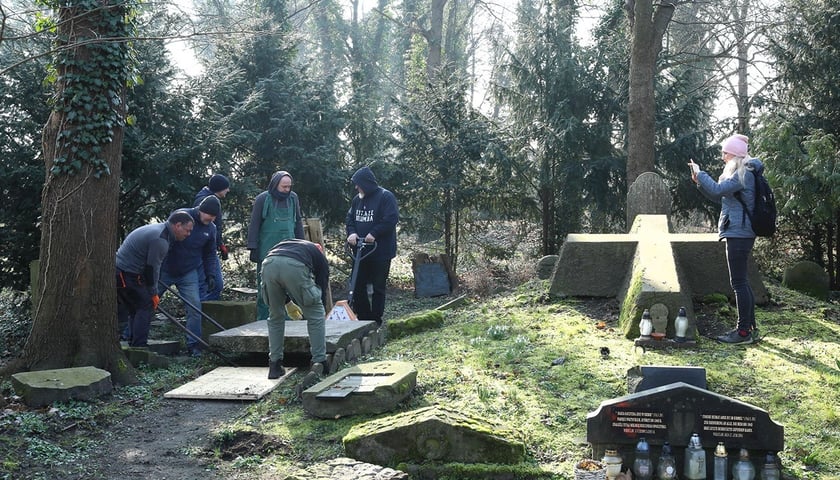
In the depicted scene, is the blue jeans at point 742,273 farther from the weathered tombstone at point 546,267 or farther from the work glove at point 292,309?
the weathered tombstone at point 546,267

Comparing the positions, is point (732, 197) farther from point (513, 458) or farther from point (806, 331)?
point (513, 458)

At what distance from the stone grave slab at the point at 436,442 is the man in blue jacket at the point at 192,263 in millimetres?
4735

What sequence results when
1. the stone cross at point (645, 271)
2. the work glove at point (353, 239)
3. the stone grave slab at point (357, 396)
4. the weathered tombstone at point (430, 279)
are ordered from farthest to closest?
the weathered tombstone at point (430, 279) < the work glove at point (353, 239) < the stone cross at point (645, 271) < the stone grave slab at point (357, 396)

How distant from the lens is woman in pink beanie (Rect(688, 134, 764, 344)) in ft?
25.4

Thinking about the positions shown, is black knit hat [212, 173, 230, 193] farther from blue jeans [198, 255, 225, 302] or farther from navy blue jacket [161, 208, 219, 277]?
blue jeans [198, 255, 225, 302]

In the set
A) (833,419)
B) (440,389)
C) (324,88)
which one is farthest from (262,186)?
(833,419)

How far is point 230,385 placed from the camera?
7.34 metres

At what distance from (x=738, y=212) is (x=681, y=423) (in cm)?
362

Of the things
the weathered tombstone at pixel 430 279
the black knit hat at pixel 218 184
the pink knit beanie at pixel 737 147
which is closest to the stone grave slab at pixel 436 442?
the pink knit beanie at pixel 737 147

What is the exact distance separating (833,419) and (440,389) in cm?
303

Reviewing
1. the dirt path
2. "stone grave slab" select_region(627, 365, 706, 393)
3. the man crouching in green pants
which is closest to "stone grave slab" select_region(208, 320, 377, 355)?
the man crouching in green pants

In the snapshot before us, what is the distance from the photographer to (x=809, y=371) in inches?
270

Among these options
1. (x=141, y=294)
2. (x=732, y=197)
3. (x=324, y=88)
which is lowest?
(x=141, y=294)

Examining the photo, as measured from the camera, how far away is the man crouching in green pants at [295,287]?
7.09m
